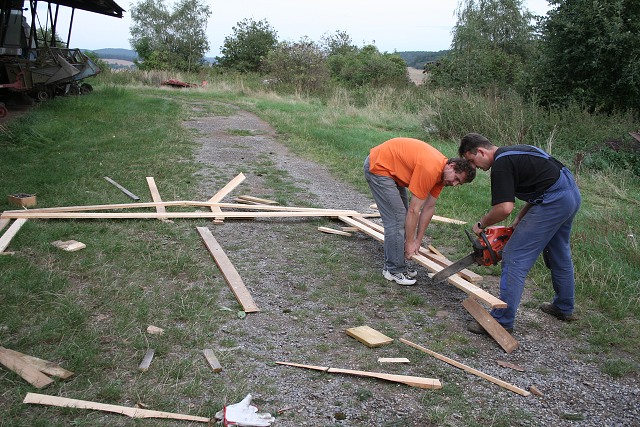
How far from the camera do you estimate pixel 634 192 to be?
9.79 meters

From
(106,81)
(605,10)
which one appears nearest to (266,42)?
(106,81)

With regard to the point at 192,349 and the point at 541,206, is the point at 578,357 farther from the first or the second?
the point at 192,349

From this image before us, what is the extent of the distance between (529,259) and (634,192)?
6.62 meters

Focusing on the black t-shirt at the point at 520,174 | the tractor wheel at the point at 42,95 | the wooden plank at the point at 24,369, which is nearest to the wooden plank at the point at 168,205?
the black t-shirt at the point at 520,174

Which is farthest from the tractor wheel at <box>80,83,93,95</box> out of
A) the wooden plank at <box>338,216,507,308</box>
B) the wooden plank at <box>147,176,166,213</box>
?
the wooden plank at <box>338,216,507,308</box>

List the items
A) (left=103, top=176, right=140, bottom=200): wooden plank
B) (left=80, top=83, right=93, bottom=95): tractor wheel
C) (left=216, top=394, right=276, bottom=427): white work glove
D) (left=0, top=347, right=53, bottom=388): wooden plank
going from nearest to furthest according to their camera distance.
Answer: (left=216, top=394, right=276, bottom=427): white work glove → (left=0, top=347, right=53, bottom=388): wooden plank → (left=103, top=176, right=140, bottom=200): wooden plank → (left=80, top=83, right=93, bottom=95): tractor wheel

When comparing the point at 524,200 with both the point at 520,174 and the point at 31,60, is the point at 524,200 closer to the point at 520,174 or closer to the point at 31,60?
the point at 520,174

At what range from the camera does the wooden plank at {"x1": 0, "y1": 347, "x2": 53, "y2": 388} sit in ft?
11.3

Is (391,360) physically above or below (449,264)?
below

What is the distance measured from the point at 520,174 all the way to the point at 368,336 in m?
1.71

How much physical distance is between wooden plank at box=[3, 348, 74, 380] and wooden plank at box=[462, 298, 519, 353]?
3083 millimetres

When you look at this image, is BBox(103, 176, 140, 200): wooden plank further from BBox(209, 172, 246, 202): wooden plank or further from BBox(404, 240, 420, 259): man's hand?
BBox(404, 240, 420, 259): man's hand

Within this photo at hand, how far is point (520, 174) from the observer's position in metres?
4.31

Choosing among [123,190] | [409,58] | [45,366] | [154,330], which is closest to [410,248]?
[154,330]
